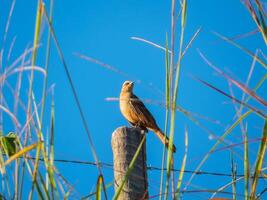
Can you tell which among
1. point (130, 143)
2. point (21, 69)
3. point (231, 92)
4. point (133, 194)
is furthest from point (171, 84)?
point (130, 143)

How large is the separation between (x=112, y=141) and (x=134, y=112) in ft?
17.7

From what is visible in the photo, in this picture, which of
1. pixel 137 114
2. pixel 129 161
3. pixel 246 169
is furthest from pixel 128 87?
pixel 246 169

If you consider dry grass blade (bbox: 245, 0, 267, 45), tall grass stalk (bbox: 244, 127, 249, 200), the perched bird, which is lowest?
tall grass stalk (bbox: 244, 127, 249, 200)

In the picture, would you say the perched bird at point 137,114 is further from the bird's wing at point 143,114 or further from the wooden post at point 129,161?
the wooden post at point 129,161

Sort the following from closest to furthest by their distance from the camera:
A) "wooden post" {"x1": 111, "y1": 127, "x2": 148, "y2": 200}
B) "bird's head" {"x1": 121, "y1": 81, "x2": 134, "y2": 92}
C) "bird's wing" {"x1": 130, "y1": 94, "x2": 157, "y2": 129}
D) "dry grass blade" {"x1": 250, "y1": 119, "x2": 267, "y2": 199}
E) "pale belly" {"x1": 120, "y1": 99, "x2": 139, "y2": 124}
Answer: "dry grass blade" {"x1": 250, "y1": 119, "x2": 267, "y2": 199} < "wooden post" {"x1": 111, "y1": 127, "x2": 148, "y2": 200} < "bird's wing" {"x1": 130, "y1": 94, "x2": 157, "y2": 129} < "pale belly" {"x1": 120, "y1": 99, "x2": 139, "y2": 124} < "bird's head" {"x1": 121, "y1": 81, "x2": 134, "y2": 92}

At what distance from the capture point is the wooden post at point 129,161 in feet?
9.25

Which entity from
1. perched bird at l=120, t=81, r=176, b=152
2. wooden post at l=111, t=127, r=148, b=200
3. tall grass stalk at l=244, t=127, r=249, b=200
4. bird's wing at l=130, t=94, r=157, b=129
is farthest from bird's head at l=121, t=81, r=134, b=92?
tall grass stalk at l=244, t=127, r=249, b=200

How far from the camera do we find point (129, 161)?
301cm

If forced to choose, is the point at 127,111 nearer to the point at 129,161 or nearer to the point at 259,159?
the point at 129,161

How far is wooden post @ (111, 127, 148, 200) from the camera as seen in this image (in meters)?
2.82

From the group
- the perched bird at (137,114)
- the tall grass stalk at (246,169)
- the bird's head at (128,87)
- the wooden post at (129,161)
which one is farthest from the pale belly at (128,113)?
the tall grass stalk at (246,169)

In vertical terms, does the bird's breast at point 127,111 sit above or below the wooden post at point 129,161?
above

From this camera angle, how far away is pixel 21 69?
4.20 feet

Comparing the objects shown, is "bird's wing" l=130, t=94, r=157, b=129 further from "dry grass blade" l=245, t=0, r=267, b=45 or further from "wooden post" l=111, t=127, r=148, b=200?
"dry grass blade" l=245, t=0, r=267, b=45
